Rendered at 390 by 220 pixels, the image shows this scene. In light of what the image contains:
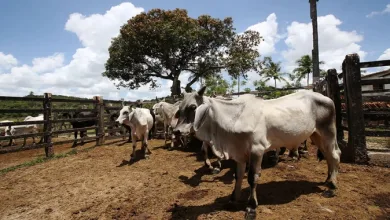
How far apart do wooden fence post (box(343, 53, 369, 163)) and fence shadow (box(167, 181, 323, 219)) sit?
188 centimetres

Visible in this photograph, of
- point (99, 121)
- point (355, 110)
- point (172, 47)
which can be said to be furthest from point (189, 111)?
point (172, 47)

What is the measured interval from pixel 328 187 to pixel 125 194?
3748 millimetres

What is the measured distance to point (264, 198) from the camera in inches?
167

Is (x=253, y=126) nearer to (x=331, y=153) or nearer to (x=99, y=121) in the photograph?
(x=331, y=153)

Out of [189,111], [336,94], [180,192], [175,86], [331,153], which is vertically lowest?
[180,192]

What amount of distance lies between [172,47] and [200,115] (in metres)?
19.5

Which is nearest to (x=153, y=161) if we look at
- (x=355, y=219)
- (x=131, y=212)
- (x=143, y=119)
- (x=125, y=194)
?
(x=143, y=119)

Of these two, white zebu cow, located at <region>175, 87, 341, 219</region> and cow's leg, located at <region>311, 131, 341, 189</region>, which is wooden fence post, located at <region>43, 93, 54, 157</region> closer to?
white zebu cow, located at <region>175, 87, 341, 219</region>

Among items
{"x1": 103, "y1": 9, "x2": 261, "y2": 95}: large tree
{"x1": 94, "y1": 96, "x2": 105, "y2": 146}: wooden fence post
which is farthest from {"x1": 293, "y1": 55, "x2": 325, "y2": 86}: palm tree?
{"x1": 94, "y1": 96, "x2": 105, "y2": 146}: wooden fence post

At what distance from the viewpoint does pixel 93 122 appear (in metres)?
12.8

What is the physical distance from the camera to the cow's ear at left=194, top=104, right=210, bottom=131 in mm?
4031

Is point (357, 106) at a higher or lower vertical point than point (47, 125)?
higher

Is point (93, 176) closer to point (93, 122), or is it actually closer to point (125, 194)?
point (125, 194)

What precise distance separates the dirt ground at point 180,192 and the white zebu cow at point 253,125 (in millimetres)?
454
